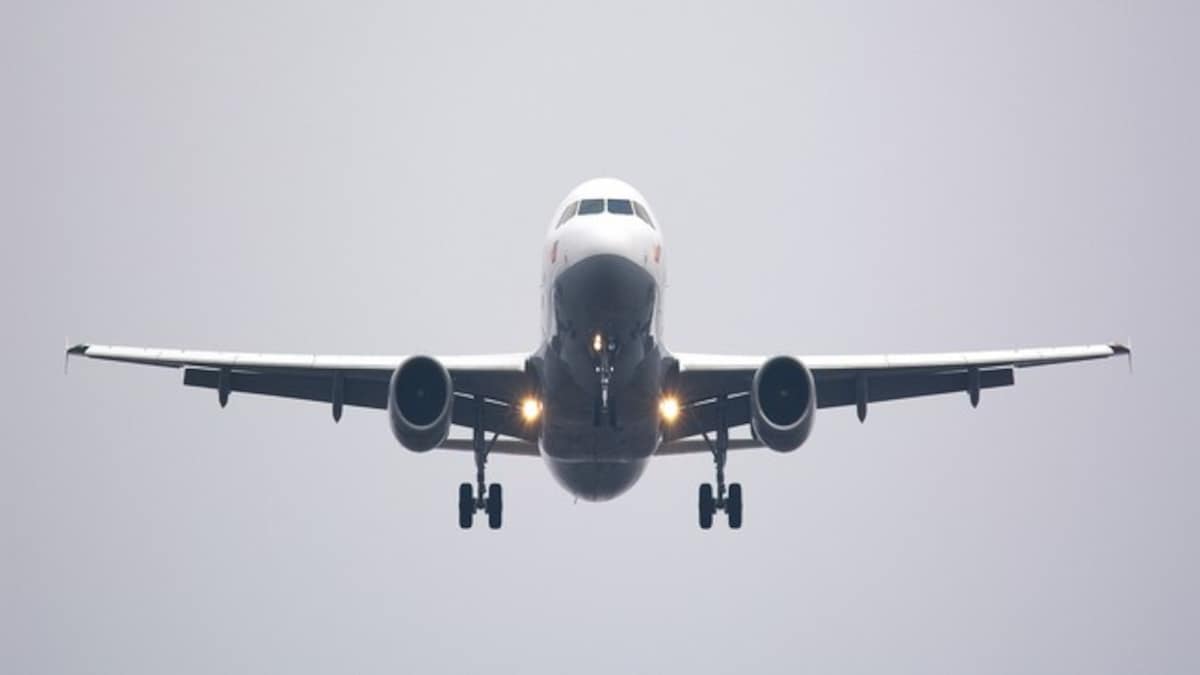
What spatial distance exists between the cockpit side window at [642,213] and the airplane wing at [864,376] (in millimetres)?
3793

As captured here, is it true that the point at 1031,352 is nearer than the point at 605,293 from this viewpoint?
No

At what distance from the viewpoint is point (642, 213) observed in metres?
32.0

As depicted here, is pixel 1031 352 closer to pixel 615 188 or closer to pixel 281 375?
pixel 615 188

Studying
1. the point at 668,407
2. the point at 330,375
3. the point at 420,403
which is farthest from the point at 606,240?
the point at 330,375

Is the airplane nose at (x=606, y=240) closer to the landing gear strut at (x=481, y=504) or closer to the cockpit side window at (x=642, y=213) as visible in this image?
the cockpit side window at (x=642, y=213)

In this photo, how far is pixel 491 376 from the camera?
35219mm

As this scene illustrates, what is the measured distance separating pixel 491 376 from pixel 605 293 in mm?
5621

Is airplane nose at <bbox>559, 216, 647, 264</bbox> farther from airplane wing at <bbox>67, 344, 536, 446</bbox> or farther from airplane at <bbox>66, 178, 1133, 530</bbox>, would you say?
airplane wing at <bbox>67, 344, 536, 446</bbox>

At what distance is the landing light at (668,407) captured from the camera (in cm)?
3450

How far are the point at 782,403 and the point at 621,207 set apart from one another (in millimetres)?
4664

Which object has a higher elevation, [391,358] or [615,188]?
[615,188]

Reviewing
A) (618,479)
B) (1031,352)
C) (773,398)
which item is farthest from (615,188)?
(1031,352)

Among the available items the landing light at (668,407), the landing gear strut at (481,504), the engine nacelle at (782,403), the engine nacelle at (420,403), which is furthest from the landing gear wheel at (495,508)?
the engine nacelle at (782,403)

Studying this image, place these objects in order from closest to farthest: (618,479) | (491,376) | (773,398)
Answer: (773,398)
(491,376)
(618,479)
